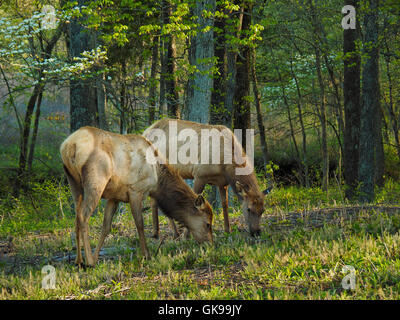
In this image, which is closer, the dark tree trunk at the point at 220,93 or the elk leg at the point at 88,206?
the elk leg at the point at 88,206

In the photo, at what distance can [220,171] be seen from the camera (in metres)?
9.87

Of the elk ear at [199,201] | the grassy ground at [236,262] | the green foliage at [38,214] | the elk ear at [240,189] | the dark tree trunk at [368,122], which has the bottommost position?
the grassy ground at [236,262]

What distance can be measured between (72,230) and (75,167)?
3399 mm

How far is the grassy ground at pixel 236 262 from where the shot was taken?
5.66 m

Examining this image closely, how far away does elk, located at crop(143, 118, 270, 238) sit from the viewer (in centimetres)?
914

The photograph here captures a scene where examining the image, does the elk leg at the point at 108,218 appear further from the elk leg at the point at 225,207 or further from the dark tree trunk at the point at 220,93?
the dark tree trunk at the point at 220,93

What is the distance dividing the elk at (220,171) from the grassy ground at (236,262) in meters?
0.42

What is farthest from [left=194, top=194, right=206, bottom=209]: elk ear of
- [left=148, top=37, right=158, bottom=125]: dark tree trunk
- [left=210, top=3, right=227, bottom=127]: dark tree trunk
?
[left=210, top=3, right=227, bottom=127]: dark tree trunk

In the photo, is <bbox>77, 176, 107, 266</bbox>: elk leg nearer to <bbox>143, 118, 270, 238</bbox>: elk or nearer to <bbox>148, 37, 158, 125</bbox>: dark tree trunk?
<bbox>143, 118, 270, 238</bbox>: elk

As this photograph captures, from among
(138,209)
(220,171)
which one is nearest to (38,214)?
(220,171)

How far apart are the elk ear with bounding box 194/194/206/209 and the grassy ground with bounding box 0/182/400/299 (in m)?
0.67

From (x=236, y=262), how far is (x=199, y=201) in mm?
1549

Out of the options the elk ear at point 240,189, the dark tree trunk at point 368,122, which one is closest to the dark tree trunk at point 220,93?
the dark tree trunk at point 368,122
